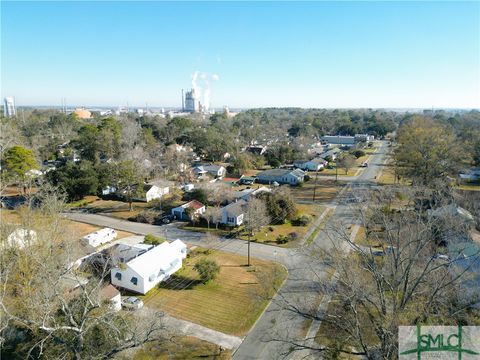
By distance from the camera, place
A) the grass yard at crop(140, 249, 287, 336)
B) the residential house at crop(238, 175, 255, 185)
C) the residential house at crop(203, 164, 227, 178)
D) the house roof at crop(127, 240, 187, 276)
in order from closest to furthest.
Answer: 1. the grass yard at crop(140, 249, 287, 336)
2. the house roof at crop(127, 240, 187, 276)
3. the residential house at crop(238, 175, 255, 185)
4. the residential house at crop(203, 164, 227, 178)

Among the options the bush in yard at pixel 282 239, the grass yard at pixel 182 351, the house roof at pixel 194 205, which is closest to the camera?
the grass yard at pixel 182 351

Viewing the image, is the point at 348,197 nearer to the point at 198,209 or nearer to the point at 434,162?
the point at 434,162

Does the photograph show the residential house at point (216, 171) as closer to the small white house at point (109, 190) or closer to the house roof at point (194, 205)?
the small white house at point (109, 190)

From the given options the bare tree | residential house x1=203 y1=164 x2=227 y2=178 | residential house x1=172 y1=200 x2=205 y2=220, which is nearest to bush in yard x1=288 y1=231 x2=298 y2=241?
the bare tree

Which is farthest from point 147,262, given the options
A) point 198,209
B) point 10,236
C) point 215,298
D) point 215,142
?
point 215,142

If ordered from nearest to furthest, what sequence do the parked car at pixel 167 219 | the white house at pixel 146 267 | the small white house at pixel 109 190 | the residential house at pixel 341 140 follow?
the white house at pixel 146 267, the parked car at pixel 167 219, the small white house at pixel 109 190, the residential house at pixel 341 140

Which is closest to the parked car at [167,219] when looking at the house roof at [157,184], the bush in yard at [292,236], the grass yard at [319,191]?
the house roof at [157,184]

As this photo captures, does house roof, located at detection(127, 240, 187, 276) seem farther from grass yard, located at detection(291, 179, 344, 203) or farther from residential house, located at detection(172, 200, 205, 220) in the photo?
grass yard, located at detection(291, 179, 344, 203)
